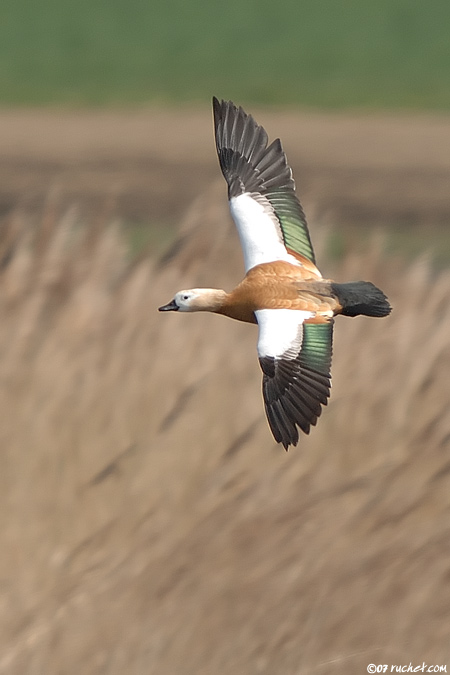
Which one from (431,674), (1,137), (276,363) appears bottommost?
(431,674)

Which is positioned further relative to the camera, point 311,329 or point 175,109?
point 175,109

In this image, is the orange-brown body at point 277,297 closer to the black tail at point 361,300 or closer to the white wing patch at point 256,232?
the black tail at point 361,300

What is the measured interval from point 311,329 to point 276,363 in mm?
195

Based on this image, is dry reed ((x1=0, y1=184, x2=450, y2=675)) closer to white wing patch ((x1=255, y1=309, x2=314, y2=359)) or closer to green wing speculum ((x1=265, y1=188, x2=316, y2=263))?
green wing speculum ((x1=265, y1=188, x2=316, y2=263))

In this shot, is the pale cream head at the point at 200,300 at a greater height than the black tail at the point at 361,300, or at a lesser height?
greater

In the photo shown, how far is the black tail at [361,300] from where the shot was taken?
19.2 feet

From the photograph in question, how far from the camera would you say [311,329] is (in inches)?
229

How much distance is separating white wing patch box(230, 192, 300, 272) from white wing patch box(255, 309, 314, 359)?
1.52 feet

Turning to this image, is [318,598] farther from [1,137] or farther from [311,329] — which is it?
[1,137]

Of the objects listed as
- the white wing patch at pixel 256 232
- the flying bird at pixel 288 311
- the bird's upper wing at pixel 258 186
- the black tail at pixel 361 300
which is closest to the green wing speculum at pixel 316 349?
the flying bird at pixel 288 311

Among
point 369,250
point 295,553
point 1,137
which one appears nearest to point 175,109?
point 1,137

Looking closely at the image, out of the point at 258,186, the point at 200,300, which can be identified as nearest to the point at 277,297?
the point at 200,300

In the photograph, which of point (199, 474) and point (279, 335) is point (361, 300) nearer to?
point (279, 335)

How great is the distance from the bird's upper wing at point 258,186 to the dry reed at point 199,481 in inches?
7.6
